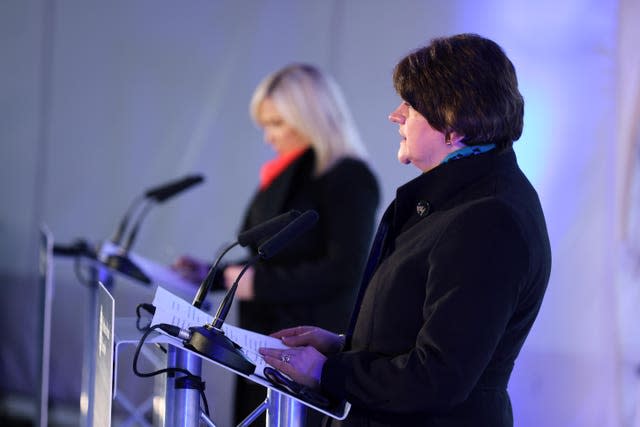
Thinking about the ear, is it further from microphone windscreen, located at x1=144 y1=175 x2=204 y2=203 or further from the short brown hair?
microphone windscreen, located at x1=144 y1=175 x2=204 y2=203

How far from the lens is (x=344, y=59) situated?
3436 mm

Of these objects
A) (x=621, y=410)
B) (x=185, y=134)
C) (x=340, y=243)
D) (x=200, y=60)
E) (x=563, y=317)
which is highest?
(x=200, y=60)

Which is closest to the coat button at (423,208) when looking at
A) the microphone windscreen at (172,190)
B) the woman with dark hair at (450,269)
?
the woman with dark hair at (450,269)

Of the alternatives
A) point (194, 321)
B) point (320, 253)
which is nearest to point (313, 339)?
point (194, 321)

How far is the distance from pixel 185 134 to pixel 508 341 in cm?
270

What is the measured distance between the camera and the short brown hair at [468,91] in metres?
1.41

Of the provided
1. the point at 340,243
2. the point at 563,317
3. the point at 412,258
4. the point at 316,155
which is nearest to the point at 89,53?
the point at 316,155

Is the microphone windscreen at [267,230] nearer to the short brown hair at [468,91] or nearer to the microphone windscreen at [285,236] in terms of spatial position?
the microphone windscreen at [285,236]

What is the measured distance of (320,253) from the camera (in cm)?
255

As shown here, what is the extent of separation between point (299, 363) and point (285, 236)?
0.22m

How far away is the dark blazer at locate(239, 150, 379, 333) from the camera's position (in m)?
2.49

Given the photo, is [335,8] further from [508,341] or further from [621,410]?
[508,341]

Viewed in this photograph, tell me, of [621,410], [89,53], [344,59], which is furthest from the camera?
[89,53]

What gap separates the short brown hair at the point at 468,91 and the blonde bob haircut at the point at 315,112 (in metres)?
1.18
